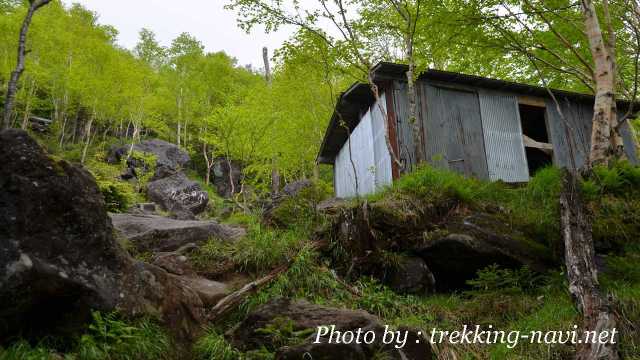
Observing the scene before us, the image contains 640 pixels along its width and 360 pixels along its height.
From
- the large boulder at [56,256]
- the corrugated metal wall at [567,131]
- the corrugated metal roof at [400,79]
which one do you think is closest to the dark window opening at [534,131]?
the corrugated metal wall at [567,131]

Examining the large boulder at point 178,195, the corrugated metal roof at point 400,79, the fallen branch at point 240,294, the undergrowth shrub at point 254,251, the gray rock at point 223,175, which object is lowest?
the fallen branch at point 240,294

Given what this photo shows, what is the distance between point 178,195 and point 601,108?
1767 cm

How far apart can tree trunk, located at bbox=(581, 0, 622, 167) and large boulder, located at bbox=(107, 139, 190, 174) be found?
887 inches

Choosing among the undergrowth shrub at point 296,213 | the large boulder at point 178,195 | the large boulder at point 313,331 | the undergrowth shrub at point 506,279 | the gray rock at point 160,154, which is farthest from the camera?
the gray rock at point 160,154

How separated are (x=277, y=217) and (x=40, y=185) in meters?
4.52

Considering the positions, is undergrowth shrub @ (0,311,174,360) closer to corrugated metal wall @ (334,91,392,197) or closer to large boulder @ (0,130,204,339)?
large boulder @ (0,130,204,339)

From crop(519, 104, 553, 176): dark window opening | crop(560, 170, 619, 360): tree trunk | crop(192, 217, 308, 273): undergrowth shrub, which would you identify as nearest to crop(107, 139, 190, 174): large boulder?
crop(192, 217, 308, 273): undergrowth shrub

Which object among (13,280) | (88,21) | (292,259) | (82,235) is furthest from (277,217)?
(88,21)

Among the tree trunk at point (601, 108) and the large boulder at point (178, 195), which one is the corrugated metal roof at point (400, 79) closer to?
the tree trunk at point (601, 108)

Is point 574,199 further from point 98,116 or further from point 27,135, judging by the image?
point 98,116

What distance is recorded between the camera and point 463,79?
12.2 meters

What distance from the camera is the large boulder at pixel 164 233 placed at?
7059 millimetres

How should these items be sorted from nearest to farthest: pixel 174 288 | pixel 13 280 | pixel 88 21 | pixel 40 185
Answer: pixel 13 280
pixel 40 185
pixel 174 288
pixel 88 21

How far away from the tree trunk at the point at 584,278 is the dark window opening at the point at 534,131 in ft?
30.8
